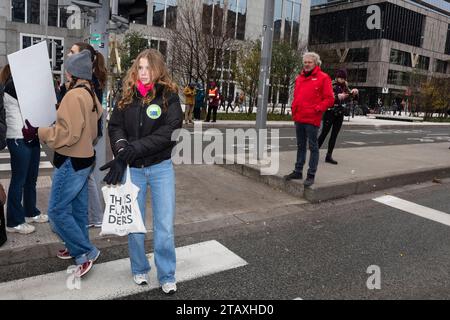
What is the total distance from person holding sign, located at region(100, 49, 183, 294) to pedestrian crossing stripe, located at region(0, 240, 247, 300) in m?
0.39

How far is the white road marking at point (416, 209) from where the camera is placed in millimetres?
5844

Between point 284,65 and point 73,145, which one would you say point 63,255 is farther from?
point 284,65

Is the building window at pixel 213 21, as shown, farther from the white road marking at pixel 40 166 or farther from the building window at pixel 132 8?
the building window at pixel 132 8

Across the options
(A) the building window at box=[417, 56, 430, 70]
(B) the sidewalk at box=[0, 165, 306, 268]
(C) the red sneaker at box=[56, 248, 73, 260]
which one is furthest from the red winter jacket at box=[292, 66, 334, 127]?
(A) the building window at box=[417, 56, 430, 70]

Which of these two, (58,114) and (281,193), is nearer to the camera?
(58,114)

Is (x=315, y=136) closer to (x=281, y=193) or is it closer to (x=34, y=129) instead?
(x=281, y=193)

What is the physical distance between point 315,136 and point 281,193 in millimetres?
1076

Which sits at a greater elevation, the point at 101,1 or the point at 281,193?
the point at 101,1

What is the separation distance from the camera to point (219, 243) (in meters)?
4.57

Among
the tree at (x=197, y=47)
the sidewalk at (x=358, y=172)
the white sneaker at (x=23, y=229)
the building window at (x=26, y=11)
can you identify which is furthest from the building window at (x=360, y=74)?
the white sneaker at (x=23, y=229)

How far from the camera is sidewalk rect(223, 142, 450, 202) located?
21.6ft

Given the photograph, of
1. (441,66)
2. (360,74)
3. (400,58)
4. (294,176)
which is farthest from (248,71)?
(441,66)
